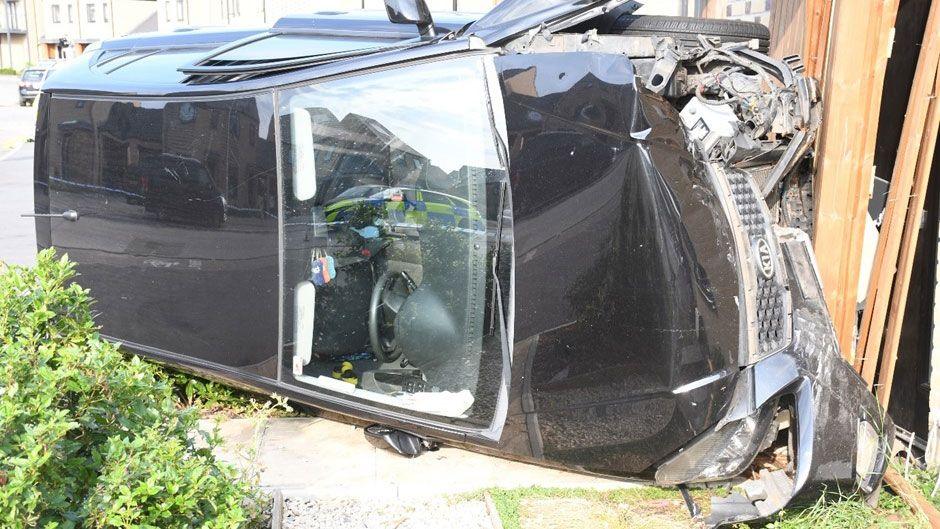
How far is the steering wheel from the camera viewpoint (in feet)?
12.9

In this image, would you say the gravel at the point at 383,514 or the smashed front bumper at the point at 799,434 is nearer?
the smashed front bumper at the point at 799,434

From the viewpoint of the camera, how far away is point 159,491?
8.53 ft

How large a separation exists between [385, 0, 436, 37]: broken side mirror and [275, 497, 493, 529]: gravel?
1912 mm

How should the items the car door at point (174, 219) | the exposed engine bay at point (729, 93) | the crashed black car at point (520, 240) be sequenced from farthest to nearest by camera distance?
the car door at point (174, 219)
the exposed engine bay at point (729, 93)
the crashed black car at point (520, 240)

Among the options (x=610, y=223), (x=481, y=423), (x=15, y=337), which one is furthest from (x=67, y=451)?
(x=610, y=223)

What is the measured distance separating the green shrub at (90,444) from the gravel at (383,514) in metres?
0.68

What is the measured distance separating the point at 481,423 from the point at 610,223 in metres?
0.97

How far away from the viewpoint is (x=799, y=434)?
3232 millimetres

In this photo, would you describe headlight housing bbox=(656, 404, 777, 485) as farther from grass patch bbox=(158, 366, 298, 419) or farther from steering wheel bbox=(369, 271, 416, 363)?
grass patch bbox=(158, 366, 298, 419)

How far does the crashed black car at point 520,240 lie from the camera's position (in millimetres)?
3225

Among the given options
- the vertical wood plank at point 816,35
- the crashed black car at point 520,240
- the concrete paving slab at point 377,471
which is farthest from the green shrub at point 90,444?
the vertical wood plank at point 816,35

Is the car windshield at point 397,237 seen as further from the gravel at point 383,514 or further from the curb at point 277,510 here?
the curb at point 277,510

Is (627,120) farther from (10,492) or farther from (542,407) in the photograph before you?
(10,492)

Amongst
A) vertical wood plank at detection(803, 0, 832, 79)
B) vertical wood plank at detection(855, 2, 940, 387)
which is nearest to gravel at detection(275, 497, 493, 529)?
vertical wood plank at detection(855, 2, 940, 387)
